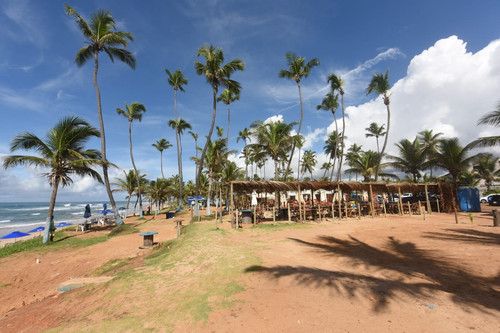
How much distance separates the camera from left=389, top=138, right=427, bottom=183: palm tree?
2386 centimetres

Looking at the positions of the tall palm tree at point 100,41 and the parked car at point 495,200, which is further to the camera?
the parked car at point 495,200

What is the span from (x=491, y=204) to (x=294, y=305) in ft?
116

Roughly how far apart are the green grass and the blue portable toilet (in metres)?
23.2

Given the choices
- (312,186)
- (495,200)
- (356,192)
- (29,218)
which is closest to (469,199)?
(495,200)

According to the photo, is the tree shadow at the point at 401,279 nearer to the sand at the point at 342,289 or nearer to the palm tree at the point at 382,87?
the sand at the point at 342,289

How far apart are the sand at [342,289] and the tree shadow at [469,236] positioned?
0.05 m

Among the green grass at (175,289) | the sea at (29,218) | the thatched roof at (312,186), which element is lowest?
the sea at (29,218)

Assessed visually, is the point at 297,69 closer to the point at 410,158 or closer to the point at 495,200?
the point at 410,158

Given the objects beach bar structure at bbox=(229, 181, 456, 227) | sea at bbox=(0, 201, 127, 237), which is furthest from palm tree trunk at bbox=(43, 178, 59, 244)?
sea at bbox=(0, 201, 127, 237)

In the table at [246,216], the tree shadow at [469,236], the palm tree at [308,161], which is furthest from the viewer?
the palm tree at [308,161]

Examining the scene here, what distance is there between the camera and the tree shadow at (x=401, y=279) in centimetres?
418

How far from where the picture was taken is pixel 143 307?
4.19m

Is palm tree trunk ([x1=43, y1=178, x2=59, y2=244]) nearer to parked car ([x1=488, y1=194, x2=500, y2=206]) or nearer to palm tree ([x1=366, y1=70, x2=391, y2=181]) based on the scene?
palm tree ([x1=366, y1=70, x2=391, y2=181])

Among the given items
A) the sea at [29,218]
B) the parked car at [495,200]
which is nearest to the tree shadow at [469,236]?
the parked car at [495,200]
